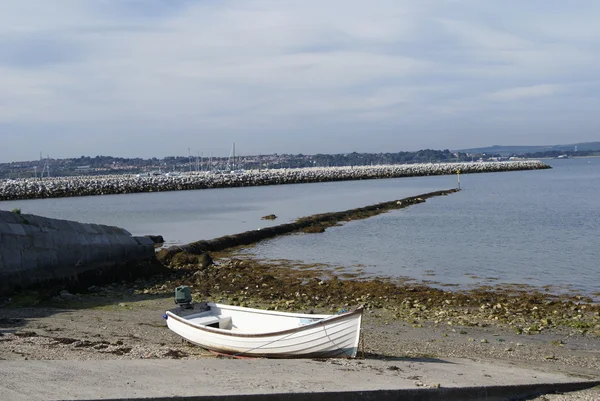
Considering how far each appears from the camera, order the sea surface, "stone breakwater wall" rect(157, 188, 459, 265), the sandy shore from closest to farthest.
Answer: the sandy shore → the sea surface → "stone breakwater wall" rect(157, 188, 459, 265)

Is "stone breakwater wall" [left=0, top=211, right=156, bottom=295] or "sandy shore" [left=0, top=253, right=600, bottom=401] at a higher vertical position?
"stone breakwater wall" [left=0, top=211, right=156, bottom=295]

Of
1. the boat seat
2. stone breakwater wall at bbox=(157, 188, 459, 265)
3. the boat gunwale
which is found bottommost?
stone breakwater wall at bbox=(157, 188, 459, 265)

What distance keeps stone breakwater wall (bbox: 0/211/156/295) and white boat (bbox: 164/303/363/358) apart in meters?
5.68

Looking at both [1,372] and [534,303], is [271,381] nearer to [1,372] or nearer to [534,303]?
[1,372]

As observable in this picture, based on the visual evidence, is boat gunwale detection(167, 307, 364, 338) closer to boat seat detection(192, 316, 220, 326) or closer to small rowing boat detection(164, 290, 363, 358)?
small rowing boat detection(164, 290, 363, 358)

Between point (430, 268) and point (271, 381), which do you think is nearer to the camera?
point (271, 381)

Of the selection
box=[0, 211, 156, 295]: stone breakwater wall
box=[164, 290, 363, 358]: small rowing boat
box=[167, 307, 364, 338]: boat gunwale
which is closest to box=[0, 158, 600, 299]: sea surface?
box=[0, 211, 156, 295]: stone breakwater wall

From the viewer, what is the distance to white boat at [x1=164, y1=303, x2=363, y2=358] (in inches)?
358

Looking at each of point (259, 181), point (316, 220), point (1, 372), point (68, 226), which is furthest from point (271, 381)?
point (259, 181)

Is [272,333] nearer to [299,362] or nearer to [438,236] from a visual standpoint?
[299,362]

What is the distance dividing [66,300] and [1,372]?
302 inches

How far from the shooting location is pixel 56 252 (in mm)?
16391

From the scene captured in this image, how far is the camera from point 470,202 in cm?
5006

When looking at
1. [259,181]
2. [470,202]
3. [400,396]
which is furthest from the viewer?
[259,181]
